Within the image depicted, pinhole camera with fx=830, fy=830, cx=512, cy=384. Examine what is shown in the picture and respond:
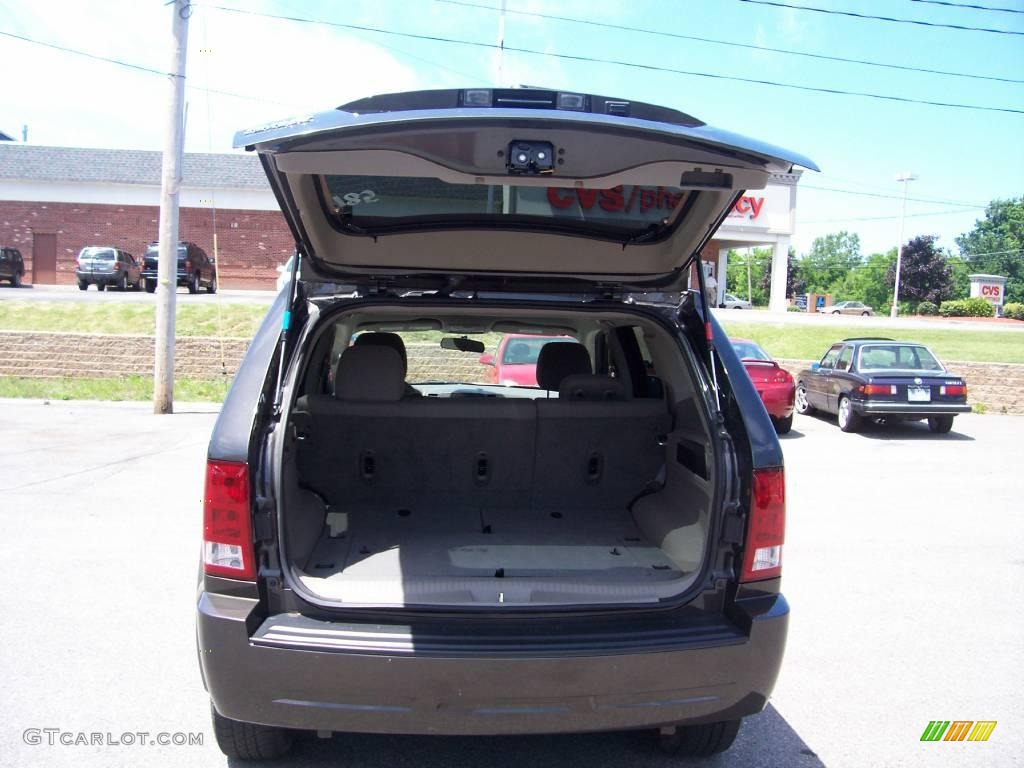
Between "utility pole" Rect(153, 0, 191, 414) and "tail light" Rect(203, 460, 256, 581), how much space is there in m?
10.9

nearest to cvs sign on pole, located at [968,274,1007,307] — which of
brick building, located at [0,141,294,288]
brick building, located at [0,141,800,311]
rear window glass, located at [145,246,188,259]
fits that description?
brick building, located at [0,141,800,311]

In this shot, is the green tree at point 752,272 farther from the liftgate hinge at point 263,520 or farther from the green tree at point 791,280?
the liftgate hinge at point 263,520

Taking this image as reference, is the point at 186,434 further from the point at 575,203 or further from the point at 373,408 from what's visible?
the point at 575,203

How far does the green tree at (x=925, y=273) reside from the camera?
6625cm

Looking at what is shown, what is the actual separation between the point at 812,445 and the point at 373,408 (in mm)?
9481

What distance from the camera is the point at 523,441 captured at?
4156mm

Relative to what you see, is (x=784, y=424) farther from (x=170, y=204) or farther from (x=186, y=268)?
(x=186, y=268)

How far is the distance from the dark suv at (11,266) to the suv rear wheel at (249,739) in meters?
30.2

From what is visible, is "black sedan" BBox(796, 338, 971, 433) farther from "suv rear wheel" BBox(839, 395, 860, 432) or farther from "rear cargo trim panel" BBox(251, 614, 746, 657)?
"rear cargo trim panel" BBox(251, 614, 746, 657)

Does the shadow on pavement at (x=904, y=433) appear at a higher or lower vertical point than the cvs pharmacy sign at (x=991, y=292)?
lower

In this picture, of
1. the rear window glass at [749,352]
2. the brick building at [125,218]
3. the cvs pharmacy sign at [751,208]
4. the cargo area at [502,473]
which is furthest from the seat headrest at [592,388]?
the cvs pharmacy sign at [751,208]

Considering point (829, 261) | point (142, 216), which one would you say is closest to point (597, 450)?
point (142, 216)

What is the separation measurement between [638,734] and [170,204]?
460 inches

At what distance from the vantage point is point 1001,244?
291 feet
